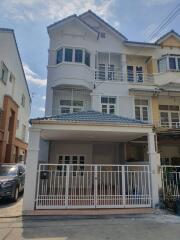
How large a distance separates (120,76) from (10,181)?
1157 centimetres

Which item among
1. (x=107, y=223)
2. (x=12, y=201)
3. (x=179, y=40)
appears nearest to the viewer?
(x=107, y=223)

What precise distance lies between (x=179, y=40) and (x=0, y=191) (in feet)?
60.3

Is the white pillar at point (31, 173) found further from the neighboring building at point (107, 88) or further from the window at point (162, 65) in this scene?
the window at point (162, 65)

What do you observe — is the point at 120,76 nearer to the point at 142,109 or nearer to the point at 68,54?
the point at 142,109

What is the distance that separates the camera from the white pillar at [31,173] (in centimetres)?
792

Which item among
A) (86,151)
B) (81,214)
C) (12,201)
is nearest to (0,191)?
(12,201)

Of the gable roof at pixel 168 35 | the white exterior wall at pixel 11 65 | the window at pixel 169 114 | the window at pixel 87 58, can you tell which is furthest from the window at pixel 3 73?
the gable roof at pixel 168 35

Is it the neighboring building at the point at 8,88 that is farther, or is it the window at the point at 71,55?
the neighboring building at the point at 8,88

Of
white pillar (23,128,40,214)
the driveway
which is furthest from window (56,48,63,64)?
the driveway

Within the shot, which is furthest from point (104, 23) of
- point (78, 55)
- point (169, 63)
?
point (169, 63)

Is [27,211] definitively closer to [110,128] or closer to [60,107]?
[110,128]

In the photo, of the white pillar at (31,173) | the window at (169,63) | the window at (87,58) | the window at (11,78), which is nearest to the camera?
the white pillar at (31,173)

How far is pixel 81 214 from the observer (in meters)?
7.61

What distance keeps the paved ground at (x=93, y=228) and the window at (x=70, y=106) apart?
359 inches
